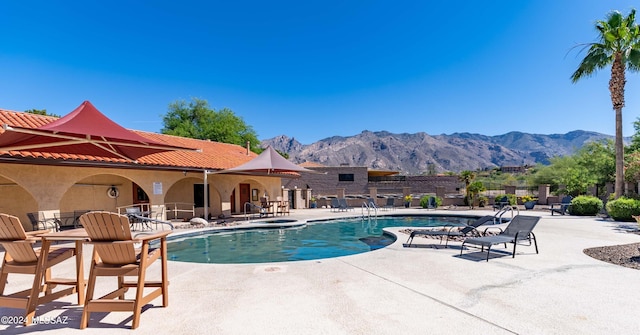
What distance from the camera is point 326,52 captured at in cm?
3061

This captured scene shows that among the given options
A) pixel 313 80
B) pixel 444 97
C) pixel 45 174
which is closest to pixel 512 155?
pixel 444 97

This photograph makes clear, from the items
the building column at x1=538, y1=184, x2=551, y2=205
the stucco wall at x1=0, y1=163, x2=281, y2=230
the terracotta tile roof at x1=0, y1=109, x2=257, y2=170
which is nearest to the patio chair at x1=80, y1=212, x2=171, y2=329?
the terracotta tile roof at x1=0, y1=109, x2=257, y2=170

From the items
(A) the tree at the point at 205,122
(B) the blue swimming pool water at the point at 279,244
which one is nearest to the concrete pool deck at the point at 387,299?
(B) the blue swimming pool water at the point at 279,244

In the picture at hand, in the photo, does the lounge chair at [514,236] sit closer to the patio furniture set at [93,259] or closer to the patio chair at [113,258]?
the patio furniture set at [93,259]

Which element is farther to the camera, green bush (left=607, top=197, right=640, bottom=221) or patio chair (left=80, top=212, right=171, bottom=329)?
green bush (left=607, top=197, right=640, bottom=221)

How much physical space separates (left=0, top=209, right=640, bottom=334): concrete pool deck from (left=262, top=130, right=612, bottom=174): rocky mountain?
366ft

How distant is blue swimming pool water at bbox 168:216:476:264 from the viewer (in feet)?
26.7

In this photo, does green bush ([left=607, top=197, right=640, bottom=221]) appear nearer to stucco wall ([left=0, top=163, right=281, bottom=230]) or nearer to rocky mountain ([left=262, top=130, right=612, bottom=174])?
stucco wall ([left=0, top=163, right=281, bottom=230])

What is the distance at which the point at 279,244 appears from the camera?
32.3 ft

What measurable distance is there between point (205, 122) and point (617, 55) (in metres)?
37.0

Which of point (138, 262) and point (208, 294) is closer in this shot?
point (138, 262)

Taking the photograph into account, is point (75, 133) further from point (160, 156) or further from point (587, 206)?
point (587, 206)

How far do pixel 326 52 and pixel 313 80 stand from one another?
815 cm

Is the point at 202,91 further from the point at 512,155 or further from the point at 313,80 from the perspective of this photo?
the point at 512,155
